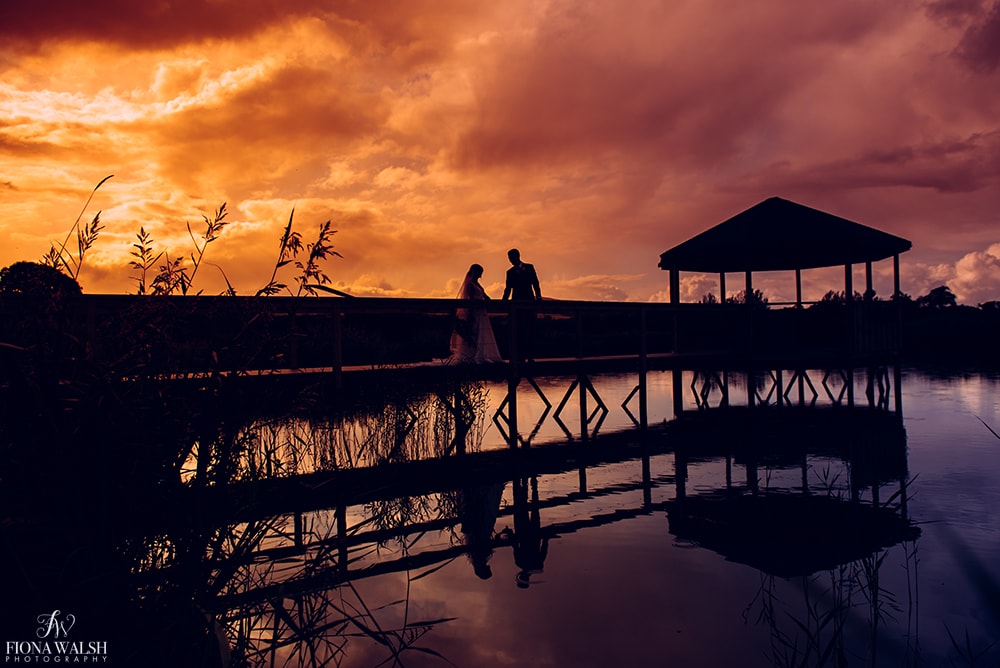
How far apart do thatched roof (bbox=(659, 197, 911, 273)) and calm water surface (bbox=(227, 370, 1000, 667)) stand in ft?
30.0

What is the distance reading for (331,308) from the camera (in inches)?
401

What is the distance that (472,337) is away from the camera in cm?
1316

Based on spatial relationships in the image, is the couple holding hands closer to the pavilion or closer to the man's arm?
the man's arm

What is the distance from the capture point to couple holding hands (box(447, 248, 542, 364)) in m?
13.2

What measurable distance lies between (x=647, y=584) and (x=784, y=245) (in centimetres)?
1420

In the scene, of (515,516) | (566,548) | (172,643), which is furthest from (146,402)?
(515,516)

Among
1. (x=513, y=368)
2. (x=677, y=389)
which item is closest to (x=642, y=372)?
(x=677, y=389)

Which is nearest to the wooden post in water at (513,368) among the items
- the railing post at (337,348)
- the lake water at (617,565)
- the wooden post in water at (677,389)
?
the lake water at (617,565)

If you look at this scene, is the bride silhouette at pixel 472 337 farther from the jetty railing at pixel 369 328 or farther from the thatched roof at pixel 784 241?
the thatched roof at pixel 784 241

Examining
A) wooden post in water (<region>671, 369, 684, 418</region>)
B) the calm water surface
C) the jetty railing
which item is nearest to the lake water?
the calm water surface

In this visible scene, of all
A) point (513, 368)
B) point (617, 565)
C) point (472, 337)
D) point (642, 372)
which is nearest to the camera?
point (617, 565)

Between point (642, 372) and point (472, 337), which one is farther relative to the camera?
point (642, 372)

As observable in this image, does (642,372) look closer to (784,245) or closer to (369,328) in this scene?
(784,245)

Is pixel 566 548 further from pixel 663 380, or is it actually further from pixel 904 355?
pixel 904 355
